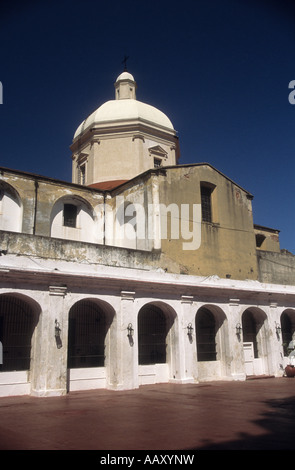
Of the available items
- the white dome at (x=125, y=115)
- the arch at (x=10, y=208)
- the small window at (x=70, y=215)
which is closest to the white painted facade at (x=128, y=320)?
the arch at (x=10, y=208)

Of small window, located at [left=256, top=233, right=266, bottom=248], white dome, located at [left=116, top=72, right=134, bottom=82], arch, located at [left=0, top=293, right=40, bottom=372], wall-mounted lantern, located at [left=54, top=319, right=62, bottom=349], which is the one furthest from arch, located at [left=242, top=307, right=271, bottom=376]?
white dome, located at [left=116, top=72, right=134, bottom=82]

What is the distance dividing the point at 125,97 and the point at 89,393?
19.3 m

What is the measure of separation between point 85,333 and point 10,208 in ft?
19.8

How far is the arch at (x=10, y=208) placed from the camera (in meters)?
16.7

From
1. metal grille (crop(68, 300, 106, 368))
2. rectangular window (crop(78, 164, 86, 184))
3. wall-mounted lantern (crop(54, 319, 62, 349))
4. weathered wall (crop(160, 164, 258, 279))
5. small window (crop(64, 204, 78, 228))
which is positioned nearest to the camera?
wall-mounted lantern (crop(54, 319, 62, 349))

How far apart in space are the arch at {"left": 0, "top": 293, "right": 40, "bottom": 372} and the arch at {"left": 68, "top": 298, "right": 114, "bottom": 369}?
1896 mm

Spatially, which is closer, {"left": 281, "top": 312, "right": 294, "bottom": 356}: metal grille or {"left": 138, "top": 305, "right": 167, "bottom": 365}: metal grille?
{"left": 138, "top": 305, "right": 167, "bottom": 365}: metal grille

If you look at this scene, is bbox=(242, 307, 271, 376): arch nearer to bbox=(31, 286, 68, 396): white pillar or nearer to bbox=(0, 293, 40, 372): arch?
bbox=(31, 286, 68, 396): white pillar

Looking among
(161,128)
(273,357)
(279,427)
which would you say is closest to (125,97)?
(161,128)

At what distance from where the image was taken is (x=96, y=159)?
74.2 ft

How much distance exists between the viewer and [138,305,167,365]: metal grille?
16.8 m

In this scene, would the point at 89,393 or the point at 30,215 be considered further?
the point at 30,215

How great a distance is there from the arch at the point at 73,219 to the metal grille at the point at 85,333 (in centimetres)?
370
